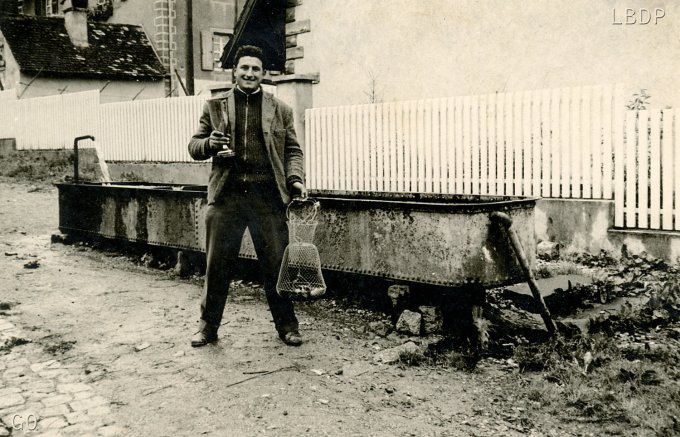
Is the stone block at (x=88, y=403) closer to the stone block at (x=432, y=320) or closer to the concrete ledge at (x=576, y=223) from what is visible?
the stone block at (x=432, y=320)

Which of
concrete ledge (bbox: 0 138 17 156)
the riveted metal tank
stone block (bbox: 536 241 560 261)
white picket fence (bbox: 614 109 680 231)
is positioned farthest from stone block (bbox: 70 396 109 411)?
concrete ledge (bbox: 0 138 17 156)

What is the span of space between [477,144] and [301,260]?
4.48 metres

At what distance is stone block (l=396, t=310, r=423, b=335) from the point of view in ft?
18.9

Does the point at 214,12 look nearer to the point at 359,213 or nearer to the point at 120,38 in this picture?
the point at 120,38

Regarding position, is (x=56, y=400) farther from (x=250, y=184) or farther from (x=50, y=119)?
(x=50, y=119)

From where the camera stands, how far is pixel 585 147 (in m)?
8.65

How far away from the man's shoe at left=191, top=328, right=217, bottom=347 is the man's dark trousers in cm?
8

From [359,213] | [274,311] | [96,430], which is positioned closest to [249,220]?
[274,311]

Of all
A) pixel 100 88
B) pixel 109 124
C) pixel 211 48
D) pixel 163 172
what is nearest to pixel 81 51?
pixel 100 88

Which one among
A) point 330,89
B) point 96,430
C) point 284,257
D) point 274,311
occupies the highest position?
point 330,89

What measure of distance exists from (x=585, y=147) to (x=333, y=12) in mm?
7932

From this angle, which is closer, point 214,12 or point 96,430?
point 96,430

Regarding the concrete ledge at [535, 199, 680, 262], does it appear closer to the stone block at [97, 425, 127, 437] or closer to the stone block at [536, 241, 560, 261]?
the stone block at [536, 241, 560, 261]

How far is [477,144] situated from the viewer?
9.74m
